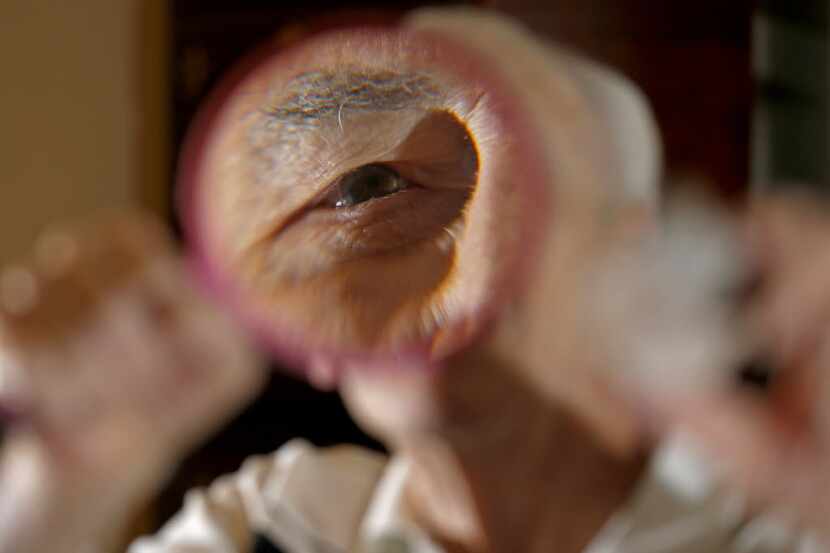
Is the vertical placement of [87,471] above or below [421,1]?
below

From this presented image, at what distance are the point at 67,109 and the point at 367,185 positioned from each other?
0.23 meters

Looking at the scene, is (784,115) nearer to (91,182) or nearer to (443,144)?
(443,144)

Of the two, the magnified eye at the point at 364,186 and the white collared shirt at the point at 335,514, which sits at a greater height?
the magnified eye at the point at 364,186

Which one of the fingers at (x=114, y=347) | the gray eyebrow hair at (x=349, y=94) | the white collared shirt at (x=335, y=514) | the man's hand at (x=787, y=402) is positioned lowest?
the white collared shirt at (x=335, y=514)

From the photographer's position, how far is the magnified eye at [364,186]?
1.03ft

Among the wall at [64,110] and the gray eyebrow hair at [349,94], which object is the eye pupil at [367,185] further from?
the wall at [64,110]

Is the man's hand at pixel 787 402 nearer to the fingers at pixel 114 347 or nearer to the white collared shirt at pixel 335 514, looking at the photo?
the white collared shirt at pixel 335 514

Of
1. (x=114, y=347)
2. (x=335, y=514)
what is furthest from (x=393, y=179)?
(x=335, y=514)

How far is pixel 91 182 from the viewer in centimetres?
42

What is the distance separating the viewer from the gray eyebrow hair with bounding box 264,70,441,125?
0.93 feet

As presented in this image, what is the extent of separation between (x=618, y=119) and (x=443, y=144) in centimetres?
7

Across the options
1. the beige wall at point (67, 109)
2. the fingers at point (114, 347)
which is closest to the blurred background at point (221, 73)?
the beige wall at point (67, 109)

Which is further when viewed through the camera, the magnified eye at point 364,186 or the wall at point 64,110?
the wall at point 64,110

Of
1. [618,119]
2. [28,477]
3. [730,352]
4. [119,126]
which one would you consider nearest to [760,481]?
[730,352]
